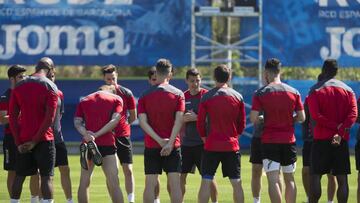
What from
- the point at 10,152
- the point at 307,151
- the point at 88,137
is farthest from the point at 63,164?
the point at 307,151

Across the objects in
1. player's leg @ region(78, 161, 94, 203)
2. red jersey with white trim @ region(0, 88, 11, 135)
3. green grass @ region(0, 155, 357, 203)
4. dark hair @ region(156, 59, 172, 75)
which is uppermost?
dark hair @ region(156, 59, 172, 75)

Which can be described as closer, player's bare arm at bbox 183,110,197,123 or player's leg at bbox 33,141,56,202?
player's leg at bbox 33,141,56,202

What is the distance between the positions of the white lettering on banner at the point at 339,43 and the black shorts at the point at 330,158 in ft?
49.9

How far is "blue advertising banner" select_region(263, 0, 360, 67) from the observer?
95.6ft

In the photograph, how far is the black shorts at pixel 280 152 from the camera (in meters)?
14.1

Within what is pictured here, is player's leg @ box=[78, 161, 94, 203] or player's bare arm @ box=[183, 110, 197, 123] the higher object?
player's bare arm @ box=[183, 110, 197, 123]

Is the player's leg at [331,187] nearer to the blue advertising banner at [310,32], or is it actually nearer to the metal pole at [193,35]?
the metal pole at [193,35]

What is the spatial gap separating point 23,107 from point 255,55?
53.5 feet

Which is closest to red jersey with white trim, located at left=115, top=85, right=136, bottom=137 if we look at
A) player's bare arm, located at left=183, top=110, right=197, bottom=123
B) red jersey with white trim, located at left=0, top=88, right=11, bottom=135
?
player's bare arm, located at left=183, top=110, right=197, bottom=123

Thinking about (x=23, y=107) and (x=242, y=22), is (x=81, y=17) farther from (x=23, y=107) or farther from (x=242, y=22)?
(x=23, y=107)

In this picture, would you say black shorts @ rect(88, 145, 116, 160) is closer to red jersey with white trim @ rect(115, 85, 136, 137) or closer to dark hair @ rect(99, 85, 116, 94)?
dark hair @ rect(99, 85, 116, 94)

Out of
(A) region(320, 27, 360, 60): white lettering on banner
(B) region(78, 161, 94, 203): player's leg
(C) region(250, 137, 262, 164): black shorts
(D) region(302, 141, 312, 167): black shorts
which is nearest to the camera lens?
(B) region(78, 161, 94, 203): player's leg

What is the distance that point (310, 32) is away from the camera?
29.3 metres

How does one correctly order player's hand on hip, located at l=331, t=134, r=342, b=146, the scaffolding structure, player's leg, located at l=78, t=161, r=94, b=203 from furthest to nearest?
1. the scaffolding structure
2. player's hand on hip, located at l=331, t=134, r=342, b=146
3. player's leg, located at l=78, t=161, r=94, b=203
